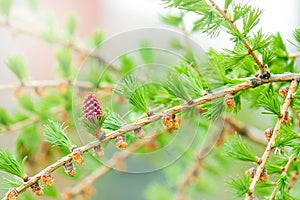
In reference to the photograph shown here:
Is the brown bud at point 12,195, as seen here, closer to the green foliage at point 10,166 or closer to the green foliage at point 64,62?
the green foliage at point 10,166

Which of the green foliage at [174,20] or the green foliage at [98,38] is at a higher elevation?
the green foliage at [98,38]

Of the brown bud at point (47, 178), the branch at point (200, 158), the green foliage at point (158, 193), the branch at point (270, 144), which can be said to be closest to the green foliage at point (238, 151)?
the branch at point (270, 144)

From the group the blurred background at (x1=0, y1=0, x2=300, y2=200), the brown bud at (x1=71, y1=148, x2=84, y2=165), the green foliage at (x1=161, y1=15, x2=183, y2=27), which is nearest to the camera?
the brown bud at (x1=71, y1=148, x2=84, y2=165)

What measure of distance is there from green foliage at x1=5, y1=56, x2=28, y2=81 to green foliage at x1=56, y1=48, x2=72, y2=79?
4cm

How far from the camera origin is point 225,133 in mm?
621

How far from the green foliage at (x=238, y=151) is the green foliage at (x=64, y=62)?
0.99 ft

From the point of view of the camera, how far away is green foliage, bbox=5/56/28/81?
1.95ft

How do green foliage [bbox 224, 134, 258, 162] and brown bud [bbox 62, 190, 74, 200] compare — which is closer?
green foliage [bbox 224, 134, 258, 162]

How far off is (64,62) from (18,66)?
0.17 feet

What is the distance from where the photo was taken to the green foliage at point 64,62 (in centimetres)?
62

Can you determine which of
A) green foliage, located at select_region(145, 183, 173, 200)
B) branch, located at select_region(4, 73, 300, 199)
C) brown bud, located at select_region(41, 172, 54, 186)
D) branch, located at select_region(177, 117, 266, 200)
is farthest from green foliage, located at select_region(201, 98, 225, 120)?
green foliage, located at select_region(145, 183, 173, 200)

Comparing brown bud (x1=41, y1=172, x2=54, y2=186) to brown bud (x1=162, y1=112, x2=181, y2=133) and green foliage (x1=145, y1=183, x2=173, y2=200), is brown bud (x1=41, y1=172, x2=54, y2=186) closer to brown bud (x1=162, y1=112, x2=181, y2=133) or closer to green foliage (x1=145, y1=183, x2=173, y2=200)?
brown bud (x1=162, y1=112, x2=181, y2=133)

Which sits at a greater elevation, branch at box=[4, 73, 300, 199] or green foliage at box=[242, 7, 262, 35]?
green foliage at box=[242, 7, 262, 35]

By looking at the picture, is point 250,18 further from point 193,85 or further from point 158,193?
point 158,193
